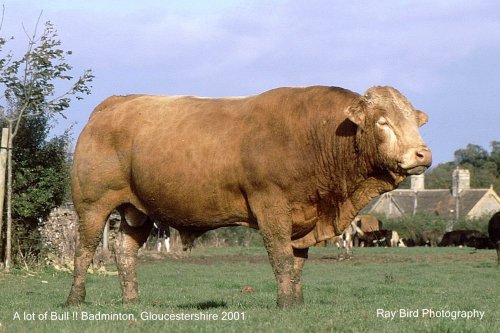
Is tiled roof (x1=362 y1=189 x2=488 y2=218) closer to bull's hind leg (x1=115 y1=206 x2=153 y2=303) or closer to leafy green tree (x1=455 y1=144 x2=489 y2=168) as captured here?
leafy green tree (x1=455 y1=144 x2=489 y2=168)

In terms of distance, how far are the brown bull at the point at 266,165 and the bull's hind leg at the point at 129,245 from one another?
0.04m

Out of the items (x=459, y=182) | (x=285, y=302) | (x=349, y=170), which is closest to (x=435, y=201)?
(x=459, y=182)

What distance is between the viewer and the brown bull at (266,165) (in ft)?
34.7

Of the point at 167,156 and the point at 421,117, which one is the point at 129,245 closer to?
the point at 167,156

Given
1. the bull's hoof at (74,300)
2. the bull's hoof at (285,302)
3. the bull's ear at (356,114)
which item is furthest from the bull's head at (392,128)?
the bull's hoof at (74,300)

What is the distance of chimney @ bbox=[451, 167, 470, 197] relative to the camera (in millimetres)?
99062

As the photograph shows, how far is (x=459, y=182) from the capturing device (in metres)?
100

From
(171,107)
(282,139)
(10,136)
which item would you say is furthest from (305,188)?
(10,136)

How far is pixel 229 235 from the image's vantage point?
64750 mm

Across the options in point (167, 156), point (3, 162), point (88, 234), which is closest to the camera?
point (167, 156)

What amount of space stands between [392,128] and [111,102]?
4.46 meters

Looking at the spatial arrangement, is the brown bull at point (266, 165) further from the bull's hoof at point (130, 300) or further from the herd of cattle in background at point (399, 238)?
the herd of cattle in background at point (399, 238)

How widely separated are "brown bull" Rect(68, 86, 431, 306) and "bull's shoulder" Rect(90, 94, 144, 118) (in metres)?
0.67

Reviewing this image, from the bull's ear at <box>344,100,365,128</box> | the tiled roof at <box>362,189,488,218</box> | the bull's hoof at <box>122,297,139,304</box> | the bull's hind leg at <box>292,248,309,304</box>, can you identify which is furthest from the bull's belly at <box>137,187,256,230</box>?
the tiled roof at <box>362,189,488,218</box>
